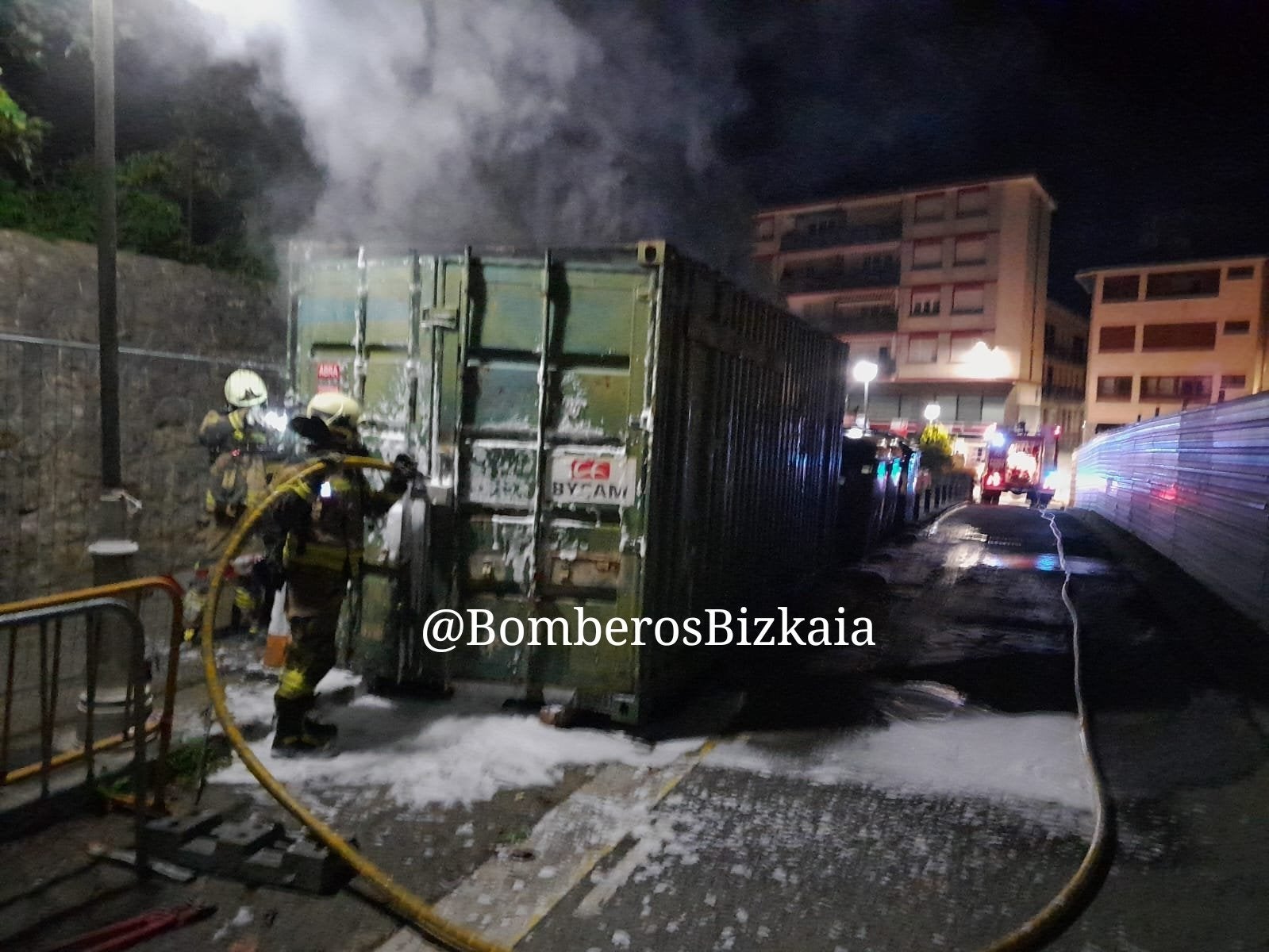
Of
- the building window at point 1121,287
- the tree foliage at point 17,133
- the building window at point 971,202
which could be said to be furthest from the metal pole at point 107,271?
the building window at point 1121,287

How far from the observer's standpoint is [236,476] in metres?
5.88

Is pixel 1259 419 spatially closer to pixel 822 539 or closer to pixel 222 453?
pixel 822 539

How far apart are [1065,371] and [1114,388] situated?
3.67 m

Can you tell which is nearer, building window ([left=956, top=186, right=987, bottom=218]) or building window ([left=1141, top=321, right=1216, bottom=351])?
building window ([left=1141, top=321, right=1216, bottom=351])

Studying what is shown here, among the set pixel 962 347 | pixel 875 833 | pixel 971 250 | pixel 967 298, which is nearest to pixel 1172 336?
pixel 967 298

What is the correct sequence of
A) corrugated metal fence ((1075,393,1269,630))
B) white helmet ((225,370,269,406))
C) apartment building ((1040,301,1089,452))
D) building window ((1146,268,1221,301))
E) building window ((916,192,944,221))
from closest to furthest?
white helmet ((225,370,269,406)), corrugated metal fence ((1075,393,1269,630)), building window ((1146,268,1221,301)), building window ((916,192,944,221)), apartment building ((1040,301,1089,452))

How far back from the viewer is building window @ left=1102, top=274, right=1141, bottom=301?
148 feet

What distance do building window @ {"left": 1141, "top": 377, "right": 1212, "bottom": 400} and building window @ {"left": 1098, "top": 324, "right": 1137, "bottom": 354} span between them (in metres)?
2.09

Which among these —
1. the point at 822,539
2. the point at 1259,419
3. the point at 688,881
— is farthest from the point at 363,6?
the point at 1259,419

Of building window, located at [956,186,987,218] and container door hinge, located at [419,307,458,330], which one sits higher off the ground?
building window, located at [956,186,987,218]

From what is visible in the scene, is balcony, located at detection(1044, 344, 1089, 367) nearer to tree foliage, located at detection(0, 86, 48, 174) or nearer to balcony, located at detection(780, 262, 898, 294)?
balcony, located at detection(780, 262, 898, 294)

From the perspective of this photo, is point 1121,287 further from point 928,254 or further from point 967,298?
point 928,254

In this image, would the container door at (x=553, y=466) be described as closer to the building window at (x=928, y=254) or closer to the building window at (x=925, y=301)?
the building window at (x=925, y=301)

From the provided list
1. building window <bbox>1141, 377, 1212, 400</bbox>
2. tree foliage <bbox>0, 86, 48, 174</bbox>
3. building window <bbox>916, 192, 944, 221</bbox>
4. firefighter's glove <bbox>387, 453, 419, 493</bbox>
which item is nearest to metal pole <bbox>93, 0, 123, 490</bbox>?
firefighter's glove <bbox>387, 453, 419, 493</bbox>
